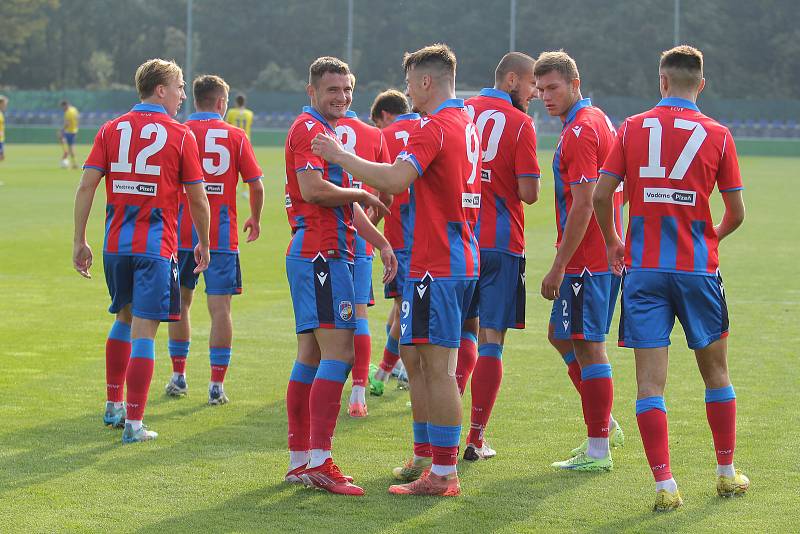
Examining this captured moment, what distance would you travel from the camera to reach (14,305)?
39.8ft


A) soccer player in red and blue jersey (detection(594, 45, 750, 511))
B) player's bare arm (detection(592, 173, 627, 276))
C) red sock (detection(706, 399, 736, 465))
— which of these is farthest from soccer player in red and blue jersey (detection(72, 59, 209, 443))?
red sock (detection(706, 399, 736, 465))

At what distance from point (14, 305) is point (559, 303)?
24.2 feet

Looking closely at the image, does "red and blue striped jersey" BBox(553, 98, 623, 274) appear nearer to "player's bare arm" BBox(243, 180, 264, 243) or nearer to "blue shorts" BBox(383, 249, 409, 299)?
"blue shorts" BBox(383, 249, 409, 299)

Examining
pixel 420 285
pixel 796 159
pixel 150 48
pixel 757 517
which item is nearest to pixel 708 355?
pixel 757 517

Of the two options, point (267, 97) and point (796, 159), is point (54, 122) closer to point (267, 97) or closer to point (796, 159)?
point (267, 97)

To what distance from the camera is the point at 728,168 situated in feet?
18.7

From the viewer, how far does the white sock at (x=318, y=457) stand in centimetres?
595

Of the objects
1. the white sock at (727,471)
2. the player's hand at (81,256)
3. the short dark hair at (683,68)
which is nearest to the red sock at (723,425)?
the white sock at (727,471)

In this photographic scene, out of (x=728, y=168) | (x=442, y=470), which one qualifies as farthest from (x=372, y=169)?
(x=728, y=168)

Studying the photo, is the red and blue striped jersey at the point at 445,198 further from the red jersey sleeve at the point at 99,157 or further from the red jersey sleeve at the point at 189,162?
the red jersey sleeve at the point at 99,157

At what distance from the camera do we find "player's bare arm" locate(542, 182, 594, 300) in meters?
6.14

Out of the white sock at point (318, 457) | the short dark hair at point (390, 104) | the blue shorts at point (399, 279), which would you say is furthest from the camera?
the short dark hair at point (390, 104)

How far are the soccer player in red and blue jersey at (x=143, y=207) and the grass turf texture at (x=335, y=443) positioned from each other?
601mm

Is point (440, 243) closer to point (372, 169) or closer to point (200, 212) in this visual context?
point (372, 169)
